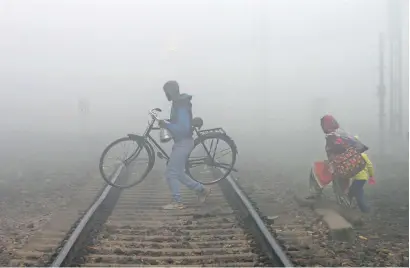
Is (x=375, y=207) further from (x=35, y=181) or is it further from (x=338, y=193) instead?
(x=35, y=181)

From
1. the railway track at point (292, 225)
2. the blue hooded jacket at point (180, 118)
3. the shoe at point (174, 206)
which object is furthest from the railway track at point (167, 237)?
the blue hooded jacket at point (180, 118)

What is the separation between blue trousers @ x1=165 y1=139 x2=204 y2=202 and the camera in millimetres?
7145

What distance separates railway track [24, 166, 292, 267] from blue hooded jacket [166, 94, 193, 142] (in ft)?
3.48

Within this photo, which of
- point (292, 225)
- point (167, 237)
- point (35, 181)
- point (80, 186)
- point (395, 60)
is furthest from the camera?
point (395, 60)

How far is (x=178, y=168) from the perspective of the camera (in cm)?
715

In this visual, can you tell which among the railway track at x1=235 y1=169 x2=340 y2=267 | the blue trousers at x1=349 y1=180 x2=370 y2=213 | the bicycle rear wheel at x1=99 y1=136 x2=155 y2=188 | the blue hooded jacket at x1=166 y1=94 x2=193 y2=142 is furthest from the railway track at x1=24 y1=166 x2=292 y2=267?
the blue trousers at x1=349 y1=180 x2=370 y2=213

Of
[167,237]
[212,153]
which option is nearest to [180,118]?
[212,153]

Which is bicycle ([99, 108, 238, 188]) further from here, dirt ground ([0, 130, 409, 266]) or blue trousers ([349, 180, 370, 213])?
blue trousers ([349, 180, 370, 213])

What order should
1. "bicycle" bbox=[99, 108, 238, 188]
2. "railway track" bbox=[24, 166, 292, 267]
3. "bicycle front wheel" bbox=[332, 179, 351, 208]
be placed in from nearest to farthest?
"railway track" bbox=[24, 166, 292, 267] → "bicycle front wheel" bbox=[332, 179, 351, 208] → "bicycle" bbox=[99, 108, 238, 188]

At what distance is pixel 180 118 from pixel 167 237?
2000 millimetres

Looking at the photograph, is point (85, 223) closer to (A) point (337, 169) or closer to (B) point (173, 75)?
(A) point (337, 169)

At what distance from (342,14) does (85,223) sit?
40305mm

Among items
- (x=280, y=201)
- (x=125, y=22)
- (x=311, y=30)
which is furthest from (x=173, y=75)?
(x=280, y=201)

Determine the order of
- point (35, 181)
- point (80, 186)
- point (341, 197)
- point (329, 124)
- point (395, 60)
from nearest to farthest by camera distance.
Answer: point (329, 124) → point (341, 197) → point (80, 186) → point (35, 181) → point (395, 60)
